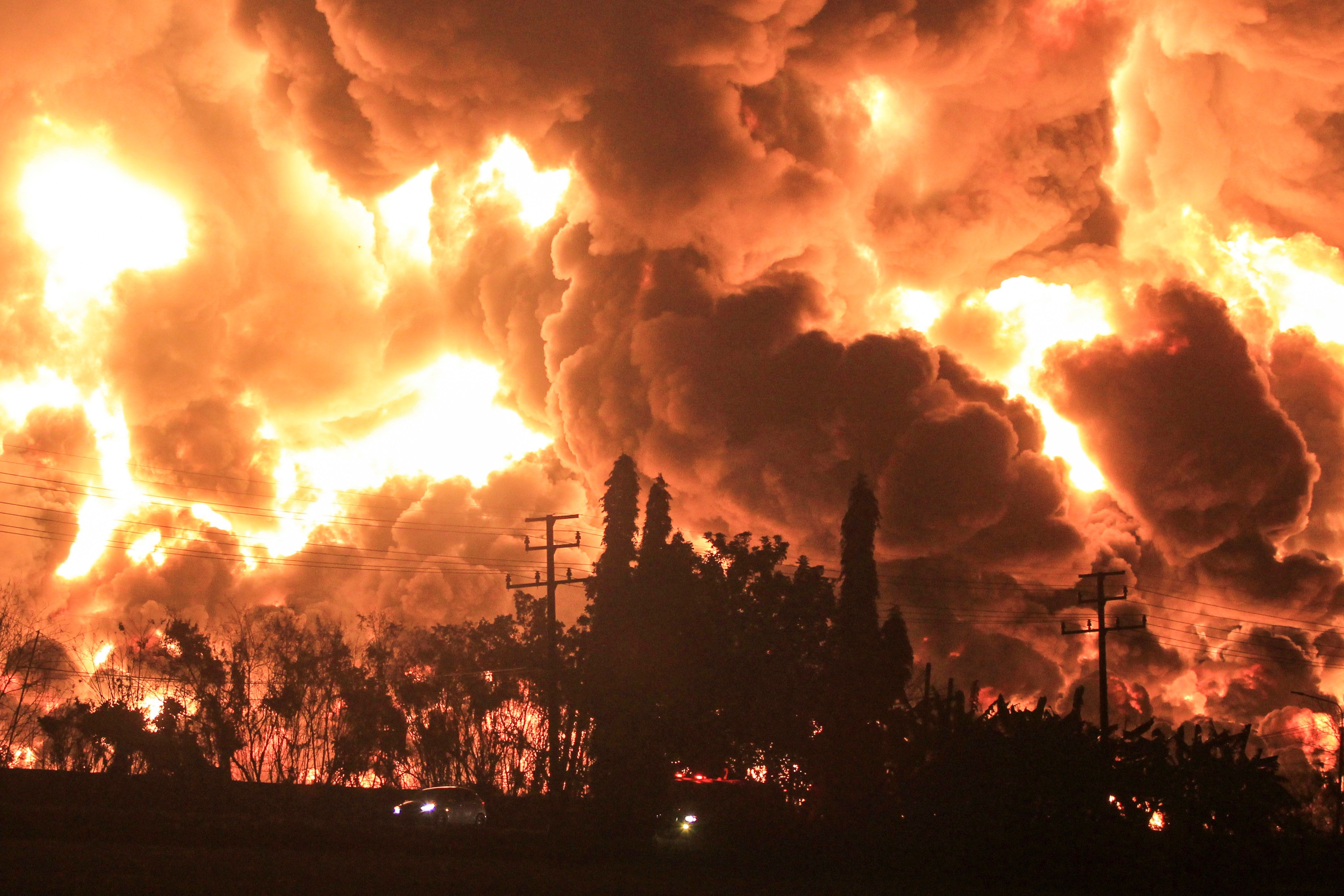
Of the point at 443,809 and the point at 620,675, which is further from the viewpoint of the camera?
the point at 620,675

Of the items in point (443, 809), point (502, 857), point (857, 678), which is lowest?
point (502, 857)

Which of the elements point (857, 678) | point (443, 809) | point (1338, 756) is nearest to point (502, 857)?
point (443, 809)

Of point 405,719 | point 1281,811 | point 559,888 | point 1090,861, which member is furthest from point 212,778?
point 1281,811

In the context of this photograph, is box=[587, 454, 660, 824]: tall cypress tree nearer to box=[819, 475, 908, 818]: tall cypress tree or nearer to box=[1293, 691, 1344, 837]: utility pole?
box=[819, 475, 908, 818]: tall cypress tree

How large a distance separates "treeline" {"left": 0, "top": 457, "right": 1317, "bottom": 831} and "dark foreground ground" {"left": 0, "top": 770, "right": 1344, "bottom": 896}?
110 cm

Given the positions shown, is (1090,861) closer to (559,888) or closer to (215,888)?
(559,888)

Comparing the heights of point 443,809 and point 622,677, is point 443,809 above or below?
below

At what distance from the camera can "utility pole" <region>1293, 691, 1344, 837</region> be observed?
63188 mm

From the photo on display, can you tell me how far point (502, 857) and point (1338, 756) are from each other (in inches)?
2187

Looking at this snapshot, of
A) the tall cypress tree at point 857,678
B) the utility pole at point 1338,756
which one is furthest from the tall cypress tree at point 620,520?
the utility pole at point 1338,756

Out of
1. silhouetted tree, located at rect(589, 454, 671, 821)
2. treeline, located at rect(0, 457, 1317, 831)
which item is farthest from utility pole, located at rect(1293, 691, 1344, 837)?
silhouetted tree, located at rect(589, 454, 671, 821)

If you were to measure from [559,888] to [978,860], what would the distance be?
14.5 m

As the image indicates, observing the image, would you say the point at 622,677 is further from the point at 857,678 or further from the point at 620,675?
the point at 857,678

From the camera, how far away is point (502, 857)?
31.7 metres
